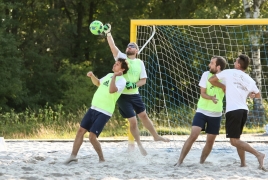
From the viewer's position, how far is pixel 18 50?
26.9 meters

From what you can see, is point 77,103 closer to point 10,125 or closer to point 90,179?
point 10,125

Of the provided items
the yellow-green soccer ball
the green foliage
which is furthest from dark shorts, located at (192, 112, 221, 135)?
the green foliage

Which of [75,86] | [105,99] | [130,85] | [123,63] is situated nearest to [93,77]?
[105,99]

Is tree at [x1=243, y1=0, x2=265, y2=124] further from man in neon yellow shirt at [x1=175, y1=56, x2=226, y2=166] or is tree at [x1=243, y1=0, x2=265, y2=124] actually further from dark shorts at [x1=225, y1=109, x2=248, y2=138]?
dark shorts at [x1=225, y1=109, x2=248, y2=138]

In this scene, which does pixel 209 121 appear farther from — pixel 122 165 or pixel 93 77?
pixel 93 77

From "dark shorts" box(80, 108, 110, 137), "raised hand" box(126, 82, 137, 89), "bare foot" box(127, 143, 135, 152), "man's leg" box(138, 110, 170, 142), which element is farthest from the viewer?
"bare foot" box(127, 143, 135, 152)

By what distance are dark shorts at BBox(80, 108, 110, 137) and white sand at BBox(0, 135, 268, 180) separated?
498mm

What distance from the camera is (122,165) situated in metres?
9.02

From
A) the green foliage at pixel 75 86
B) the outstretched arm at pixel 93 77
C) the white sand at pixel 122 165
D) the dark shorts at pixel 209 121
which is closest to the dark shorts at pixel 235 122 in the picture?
the dark shorts at pixel 209 121

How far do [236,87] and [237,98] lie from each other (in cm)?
14

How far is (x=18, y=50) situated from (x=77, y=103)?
10.8 ft

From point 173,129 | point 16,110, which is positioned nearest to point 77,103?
point 16,110

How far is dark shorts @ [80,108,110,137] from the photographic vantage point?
8672mm

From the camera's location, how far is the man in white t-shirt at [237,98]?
843 centimetres
